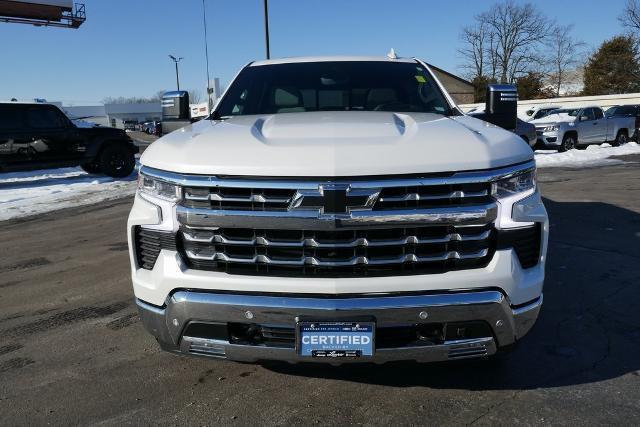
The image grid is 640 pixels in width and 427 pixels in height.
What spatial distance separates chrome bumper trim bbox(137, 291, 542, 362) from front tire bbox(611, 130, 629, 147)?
20870 millimetres

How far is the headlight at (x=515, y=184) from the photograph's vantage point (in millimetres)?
2475

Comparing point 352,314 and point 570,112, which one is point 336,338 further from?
point 570,112

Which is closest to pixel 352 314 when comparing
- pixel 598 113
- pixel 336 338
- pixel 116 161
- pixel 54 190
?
pixel 336 338

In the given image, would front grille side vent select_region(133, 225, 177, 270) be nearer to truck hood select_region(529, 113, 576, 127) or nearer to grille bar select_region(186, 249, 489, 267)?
grille bar select_region(186, 249, 489, 267)

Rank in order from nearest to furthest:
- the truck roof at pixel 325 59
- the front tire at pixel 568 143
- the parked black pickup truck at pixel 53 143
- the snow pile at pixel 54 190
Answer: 1. the truck roof at pixel 325 59
2. the snow pile at pixel 54 190
3. the parked black pickup truck at pixel 53 143
4. the front tire at pixel 568 143

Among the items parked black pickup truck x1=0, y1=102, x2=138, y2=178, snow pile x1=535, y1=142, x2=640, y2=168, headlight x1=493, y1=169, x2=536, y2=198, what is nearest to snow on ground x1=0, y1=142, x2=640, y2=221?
snow pile x1=535, y1=142, x2=640, y2=168

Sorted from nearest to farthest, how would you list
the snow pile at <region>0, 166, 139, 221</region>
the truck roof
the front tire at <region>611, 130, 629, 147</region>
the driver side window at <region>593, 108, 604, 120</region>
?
the truck roof, the snow pile at <region>0, 166, 139, 221</region>, the driver side window at <region>593, 108, 604, 120</region>, the front tire at <region>611, 130, 629, 147</region>

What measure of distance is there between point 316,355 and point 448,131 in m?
1.33

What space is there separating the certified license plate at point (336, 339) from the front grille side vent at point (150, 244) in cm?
77

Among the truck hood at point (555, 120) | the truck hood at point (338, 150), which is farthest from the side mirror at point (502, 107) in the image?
the truck hood at point (555, 120)

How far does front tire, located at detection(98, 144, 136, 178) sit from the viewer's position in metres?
13.2

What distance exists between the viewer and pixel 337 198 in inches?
92.0

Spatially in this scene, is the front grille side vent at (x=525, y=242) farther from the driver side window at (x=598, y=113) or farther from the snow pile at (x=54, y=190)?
the driver side window at (x=598, y=113)

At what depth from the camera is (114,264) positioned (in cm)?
552
